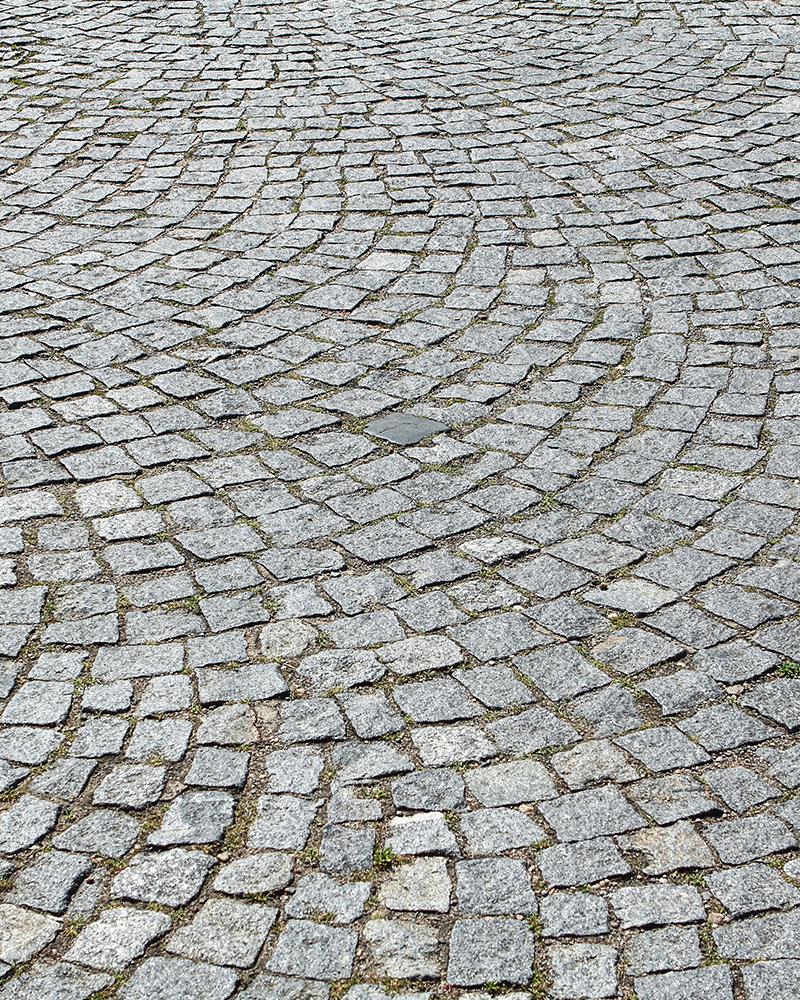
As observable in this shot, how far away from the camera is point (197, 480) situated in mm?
4680

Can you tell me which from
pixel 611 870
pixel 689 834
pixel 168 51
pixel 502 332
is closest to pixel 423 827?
pixel 611 870

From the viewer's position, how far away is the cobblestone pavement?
2934mm

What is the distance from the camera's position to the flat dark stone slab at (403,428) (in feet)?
16.2

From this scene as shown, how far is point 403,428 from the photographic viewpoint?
16.4 ft

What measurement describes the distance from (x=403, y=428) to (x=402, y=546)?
83cm

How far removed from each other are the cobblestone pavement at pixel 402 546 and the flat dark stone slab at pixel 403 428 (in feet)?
Answer: 0.04

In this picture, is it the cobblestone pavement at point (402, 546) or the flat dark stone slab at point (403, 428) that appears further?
the flat dark stone slab at point (403, 428)

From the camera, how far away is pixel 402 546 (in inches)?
170

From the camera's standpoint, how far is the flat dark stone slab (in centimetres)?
493

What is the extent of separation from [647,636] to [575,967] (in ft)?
4.32

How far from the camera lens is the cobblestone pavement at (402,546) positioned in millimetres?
2934

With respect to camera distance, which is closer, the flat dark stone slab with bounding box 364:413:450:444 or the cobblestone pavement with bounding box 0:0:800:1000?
the cobblestone pavement with bounding box 0:0:800:1000

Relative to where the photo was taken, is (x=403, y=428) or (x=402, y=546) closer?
(x=402, y=546)

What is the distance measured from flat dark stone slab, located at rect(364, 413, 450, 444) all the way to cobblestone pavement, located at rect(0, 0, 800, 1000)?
1 cm
